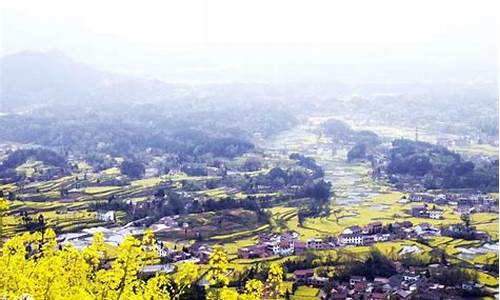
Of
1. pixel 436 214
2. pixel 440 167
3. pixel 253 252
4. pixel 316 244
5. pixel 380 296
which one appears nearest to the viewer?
pixel 380 296

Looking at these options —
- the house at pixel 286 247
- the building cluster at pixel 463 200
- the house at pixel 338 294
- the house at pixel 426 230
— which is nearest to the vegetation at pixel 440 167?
the building cluster at pixel 463 200

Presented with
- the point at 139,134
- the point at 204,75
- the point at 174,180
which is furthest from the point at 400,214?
the point at 204,75

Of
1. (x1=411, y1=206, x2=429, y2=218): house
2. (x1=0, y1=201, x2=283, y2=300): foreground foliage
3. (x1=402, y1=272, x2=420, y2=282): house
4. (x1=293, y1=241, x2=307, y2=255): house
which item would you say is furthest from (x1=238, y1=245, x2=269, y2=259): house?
(x1=0, y1=201, x2=283, y2=300): foreground foliage

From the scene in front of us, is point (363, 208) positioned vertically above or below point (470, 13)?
below

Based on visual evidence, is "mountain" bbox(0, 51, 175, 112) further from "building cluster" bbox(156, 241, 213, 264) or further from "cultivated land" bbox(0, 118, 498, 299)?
"building cluster" bbox(156, 241, 213, 264)

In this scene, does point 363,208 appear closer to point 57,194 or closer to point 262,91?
point 57,194

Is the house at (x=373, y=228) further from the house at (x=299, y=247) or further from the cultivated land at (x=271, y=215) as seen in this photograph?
the house at (x=299, y=247)

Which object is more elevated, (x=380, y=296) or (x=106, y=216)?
(x=106, y=216)

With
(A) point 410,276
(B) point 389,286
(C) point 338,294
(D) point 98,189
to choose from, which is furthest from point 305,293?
(D) point 98,189

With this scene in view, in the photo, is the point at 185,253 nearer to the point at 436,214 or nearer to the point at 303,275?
the point at 303,275
